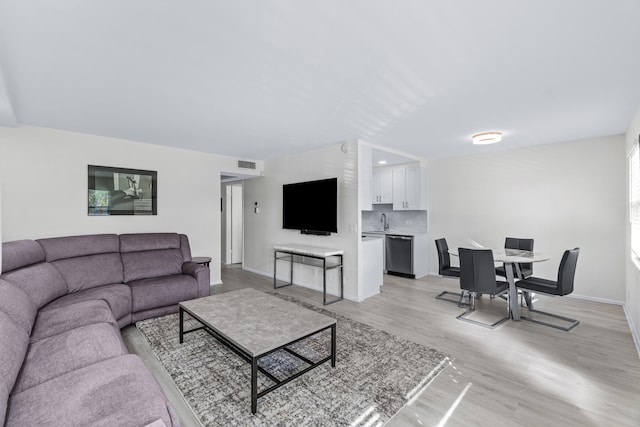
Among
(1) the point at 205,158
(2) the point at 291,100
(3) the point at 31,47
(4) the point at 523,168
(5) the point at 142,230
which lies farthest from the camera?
(1) the point at 205,158

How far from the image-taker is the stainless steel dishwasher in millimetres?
5680

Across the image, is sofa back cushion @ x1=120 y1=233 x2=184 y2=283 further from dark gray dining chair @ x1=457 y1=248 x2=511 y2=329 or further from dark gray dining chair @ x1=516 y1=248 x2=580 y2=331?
dark gray dining chair @ x1=516 y1=248 x2=580 y2=331

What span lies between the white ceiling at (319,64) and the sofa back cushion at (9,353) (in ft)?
5.80

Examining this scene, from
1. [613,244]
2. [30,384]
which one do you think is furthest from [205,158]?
[613,244]

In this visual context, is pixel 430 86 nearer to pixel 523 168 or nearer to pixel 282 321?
pixel 282 321

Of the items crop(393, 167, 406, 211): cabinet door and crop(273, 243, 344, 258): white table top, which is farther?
crop(393, 167, 406, 211): cabinet door

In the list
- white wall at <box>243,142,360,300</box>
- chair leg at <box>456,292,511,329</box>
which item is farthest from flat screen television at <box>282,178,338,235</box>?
chair leg at <box>456,292,511,329</box>

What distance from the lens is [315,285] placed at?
4.90 m

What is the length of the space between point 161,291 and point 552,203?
230 inches

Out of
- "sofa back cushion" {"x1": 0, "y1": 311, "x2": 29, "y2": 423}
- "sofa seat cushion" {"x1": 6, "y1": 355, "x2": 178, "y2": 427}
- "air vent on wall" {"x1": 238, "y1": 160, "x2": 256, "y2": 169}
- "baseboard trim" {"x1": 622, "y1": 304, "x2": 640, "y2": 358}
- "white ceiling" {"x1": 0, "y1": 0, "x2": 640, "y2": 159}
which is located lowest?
"baseboard trim" {"x1": 622, "y1": 304, "x2": 640, "y2": 358}

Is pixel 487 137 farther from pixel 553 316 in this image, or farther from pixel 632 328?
pixel 632 328

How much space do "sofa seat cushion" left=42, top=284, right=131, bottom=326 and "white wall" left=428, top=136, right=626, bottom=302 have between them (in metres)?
5.44

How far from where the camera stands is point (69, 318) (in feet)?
7.61

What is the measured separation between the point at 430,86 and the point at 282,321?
237 cm
